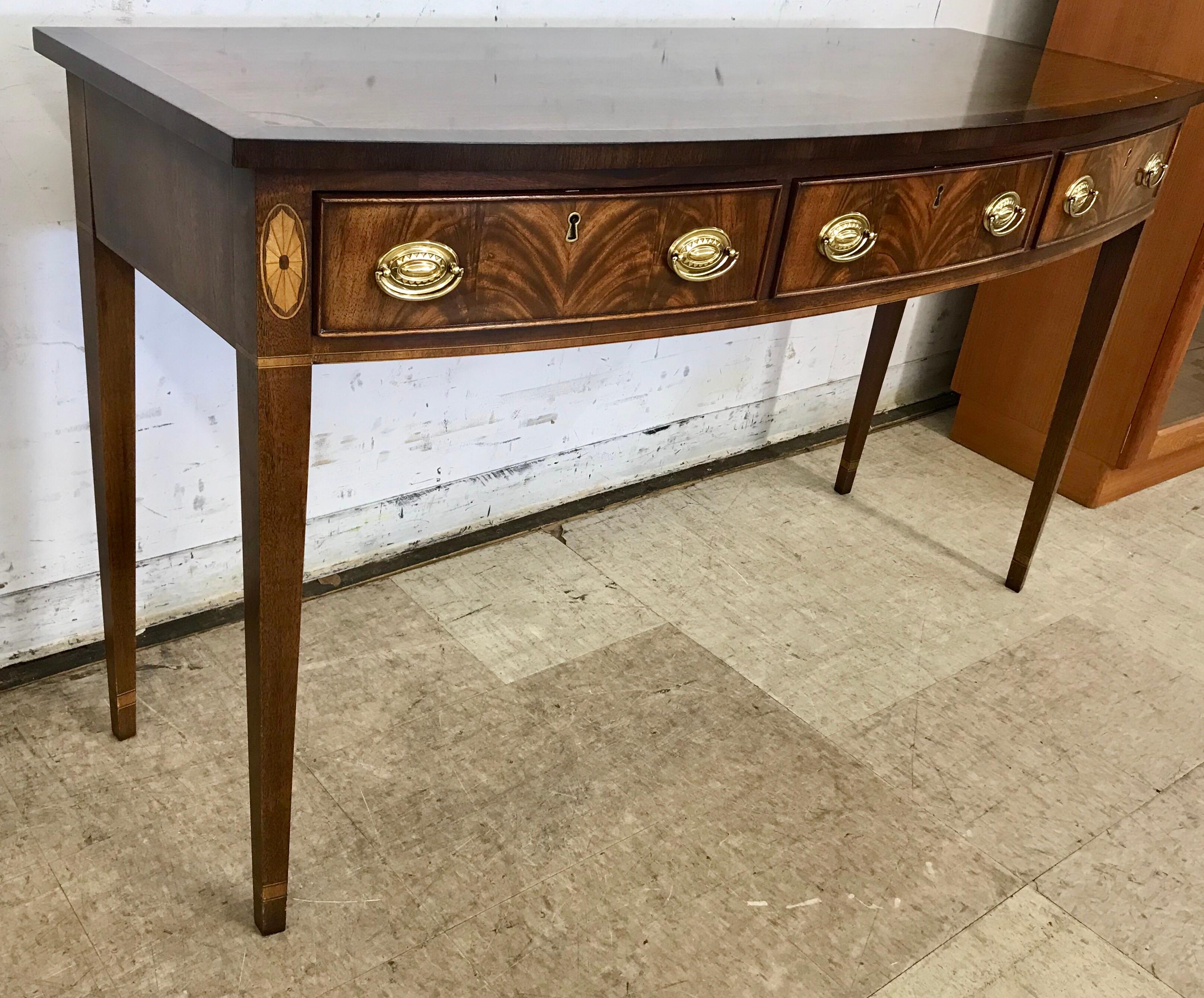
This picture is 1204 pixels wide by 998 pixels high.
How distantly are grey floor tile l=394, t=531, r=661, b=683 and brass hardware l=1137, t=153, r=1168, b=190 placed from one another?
918mm

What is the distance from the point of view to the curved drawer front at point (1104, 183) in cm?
138

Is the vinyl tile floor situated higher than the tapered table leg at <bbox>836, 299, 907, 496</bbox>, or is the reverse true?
the tapered table leg at <bbox>836, 299, 907, 496</bbox>

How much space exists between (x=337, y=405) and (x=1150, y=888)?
48.4 inches

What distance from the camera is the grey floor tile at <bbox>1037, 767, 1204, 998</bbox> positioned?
134 centimetres

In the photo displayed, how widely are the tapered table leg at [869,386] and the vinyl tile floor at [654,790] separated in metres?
0.23

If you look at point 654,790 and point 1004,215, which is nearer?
point 1004,215

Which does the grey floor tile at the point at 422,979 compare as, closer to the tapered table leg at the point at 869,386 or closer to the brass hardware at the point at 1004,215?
the brass hardware at the point at 1004,215

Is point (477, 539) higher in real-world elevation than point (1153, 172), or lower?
lower

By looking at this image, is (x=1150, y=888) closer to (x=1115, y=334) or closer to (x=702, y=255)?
(x=702, y=255)

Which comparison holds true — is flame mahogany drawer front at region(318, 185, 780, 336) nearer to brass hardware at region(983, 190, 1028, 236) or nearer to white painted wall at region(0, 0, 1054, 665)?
brass hardware at region(983, 190, 1028, 236)

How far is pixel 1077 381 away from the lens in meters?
1.84

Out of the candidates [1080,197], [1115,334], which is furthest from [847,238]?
[1115,334]

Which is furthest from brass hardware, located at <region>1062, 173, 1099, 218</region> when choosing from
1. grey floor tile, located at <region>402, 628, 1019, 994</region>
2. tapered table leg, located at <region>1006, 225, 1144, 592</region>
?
grey floor tile, located at <region>402, 628, 1019, 994</region>

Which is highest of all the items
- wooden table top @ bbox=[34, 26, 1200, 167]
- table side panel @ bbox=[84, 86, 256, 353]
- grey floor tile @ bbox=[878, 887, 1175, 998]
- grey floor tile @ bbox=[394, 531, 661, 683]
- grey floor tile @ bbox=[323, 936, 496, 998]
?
wooden table top @ bbox=[34, 26, 1200, 167]
